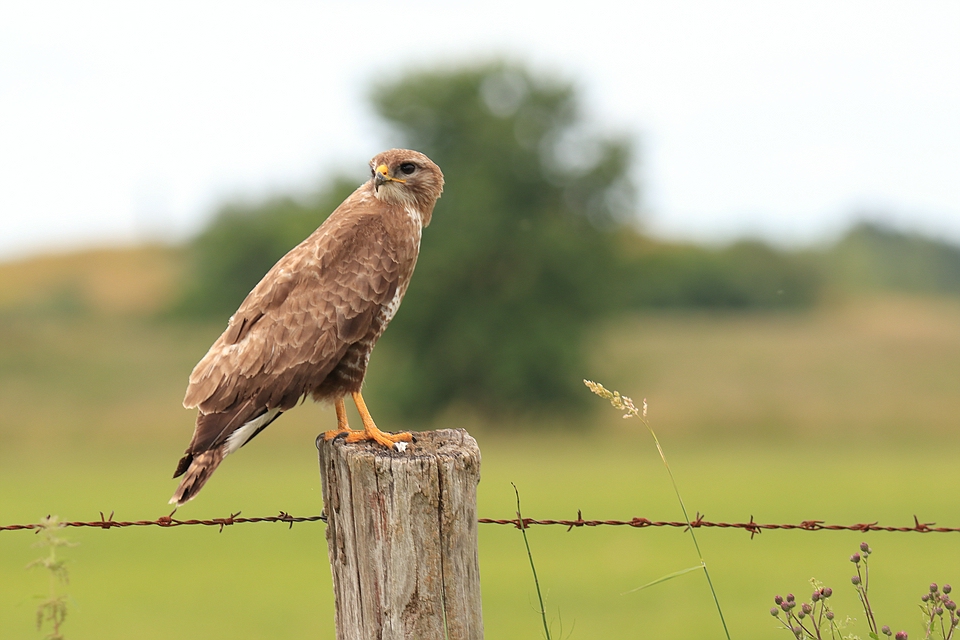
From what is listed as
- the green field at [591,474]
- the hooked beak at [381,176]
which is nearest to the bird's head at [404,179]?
the hooked beak at [381,176]

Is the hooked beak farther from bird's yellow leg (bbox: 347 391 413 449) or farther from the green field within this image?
the green field

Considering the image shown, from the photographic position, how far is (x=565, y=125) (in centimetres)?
4344

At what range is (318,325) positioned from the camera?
5375 millimetres

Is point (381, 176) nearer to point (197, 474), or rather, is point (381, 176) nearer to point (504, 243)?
point (197, 474)

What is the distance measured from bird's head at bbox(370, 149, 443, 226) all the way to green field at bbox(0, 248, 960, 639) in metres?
5.13

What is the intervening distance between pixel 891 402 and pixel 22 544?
36843mm

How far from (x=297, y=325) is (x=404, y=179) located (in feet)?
3.78

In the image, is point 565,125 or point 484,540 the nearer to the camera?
point 484,540

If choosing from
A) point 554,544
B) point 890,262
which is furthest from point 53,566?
point 890,262

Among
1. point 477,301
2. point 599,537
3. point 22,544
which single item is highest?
point 477,301

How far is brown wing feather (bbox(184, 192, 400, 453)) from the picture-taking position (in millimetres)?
5055

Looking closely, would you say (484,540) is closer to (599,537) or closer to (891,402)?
(599,537)

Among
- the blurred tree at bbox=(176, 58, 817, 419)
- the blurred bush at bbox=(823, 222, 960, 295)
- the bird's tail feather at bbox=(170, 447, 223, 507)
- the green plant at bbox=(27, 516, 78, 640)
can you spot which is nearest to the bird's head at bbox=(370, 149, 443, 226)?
the bird's tail feather at bbox=(170, 447, 223, 507)

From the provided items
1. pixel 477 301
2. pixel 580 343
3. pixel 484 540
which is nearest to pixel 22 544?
pixel 484 540
